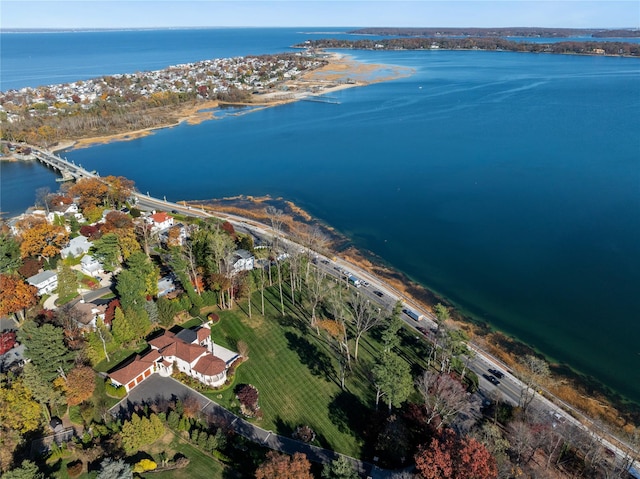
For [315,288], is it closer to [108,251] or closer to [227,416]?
[227,416]

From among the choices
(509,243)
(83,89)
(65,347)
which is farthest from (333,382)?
(83,89)

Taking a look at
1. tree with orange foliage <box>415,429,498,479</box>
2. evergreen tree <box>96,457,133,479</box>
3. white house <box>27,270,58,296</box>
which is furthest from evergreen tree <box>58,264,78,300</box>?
tree with orange foliage <box>415,429,498,479</box>

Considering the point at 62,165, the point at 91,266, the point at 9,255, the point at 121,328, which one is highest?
the point at 9,255

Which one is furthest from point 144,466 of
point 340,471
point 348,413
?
point 348,413

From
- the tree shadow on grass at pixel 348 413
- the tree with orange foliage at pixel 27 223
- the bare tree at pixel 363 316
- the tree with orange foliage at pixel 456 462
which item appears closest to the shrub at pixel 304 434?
the tree shadow on grass at pixel 348 413

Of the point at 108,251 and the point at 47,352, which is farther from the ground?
the point at 47,352

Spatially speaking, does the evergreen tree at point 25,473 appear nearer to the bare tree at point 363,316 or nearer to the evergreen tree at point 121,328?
the evergreen tree at point 121,328

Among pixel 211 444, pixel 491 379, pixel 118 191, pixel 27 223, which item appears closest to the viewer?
pixel 211 444
